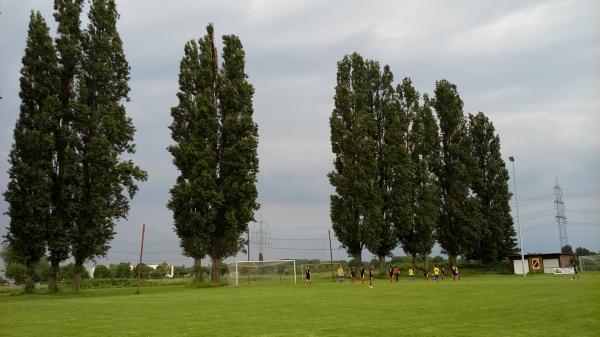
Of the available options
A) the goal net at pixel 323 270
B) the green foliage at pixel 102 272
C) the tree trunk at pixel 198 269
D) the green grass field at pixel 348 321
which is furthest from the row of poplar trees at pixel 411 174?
the green foliage at pixel 102 272

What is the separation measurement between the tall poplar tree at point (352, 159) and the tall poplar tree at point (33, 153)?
2917 centimetres

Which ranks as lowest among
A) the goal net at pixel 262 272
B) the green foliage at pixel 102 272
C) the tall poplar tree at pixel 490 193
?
the green foliage at pixel 102 272

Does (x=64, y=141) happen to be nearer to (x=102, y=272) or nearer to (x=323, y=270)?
(x=323, y=270)

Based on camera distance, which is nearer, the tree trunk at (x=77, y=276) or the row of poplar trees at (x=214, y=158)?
the tree trunk at (x=77, y=276)

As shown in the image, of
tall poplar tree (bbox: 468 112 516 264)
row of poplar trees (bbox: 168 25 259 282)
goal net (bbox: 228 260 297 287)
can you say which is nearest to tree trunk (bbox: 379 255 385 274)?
goal net (bbox: 228 260 297 287)

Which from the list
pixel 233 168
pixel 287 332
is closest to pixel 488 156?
pixel 233 168

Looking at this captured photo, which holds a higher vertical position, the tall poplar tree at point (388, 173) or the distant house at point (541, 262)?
the tall poplar tree at point (388, 173)

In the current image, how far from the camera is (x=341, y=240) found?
55.4 metres

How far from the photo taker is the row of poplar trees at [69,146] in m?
38.3

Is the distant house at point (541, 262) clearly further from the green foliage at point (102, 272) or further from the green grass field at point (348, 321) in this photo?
the green foliage at point (102, 272)

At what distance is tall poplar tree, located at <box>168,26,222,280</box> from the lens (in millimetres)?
44812

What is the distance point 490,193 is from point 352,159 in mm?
22542

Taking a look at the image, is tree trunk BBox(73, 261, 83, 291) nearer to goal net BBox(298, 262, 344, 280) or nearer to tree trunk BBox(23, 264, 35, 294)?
tree trunk BBox(23, 264, 35, 294)

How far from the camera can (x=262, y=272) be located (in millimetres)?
50062
